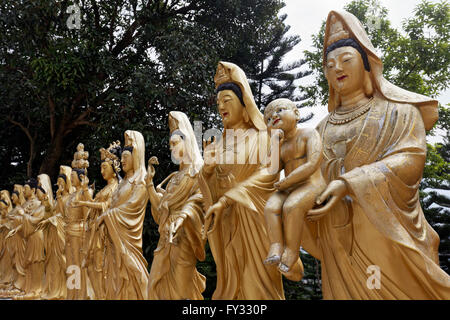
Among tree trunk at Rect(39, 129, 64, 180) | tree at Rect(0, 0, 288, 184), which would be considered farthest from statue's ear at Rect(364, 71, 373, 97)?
tree trunk at Rect(39, 129, 64, 180)

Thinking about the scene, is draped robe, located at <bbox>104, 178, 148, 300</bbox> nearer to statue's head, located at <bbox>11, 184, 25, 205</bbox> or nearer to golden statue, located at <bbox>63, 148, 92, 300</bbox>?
golden statue, located at <bbox>63, 148, 92, 300</bbox>

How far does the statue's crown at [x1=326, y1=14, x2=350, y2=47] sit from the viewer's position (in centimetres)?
328

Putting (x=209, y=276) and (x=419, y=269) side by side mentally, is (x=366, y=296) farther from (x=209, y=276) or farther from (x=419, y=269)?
(x=209, y=276)

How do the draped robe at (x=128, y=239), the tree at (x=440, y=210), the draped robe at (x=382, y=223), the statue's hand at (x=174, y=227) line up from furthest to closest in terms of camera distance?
1. the tree at (x=440, y=210)
2. the draped robe at (x=128, y=239)
3. the statue's hand at (x=174, y=227)
4. the draped robe at (x=382, y=223)

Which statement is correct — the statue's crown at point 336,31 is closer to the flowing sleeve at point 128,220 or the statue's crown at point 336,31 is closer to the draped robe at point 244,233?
the draped robe at point 244,233

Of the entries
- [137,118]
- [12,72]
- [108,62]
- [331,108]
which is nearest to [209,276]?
[137,118]

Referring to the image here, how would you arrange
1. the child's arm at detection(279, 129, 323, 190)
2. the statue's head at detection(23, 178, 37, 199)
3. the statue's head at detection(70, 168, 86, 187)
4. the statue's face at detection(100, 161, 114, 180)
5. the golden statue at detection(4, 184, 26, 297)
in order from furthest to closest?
the statue's head at detection(23, 178, 37, 199)
the golden statue at detection(4, 184, 26, 297)
the statue's head at detection(70, 168, 86, 187)
the statue's face at detection(100, 161, 114, 180)
the child's arm at detection(279, 129, 323, 190)

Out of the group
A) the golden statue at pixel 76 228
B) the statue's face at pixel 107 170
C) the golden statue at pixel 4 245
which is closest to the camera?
the statue's face at pixel 107 170

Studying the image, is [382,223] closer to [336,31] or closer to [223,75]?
[336,31]

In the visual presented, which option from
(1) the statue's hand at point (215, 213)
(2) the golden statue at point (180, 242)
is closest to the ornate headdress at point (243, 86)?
(1) the statue's hand at point (215, 213)

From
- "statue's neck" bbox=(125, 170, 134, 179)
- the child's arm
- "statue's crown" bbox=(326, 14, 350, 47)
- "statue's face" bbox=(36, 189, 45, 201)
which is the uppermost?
"statue's face" bbox=(36, 189, 45, 201)

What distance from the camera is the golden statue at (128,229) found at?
5930mm

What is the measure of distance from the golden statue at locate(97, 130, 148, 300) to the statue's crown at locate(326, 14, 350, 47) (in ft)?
11.6

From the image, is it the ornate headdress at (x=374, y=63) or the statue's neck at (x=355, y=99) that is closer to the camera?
the ornate headdress at (x=374, y=63)
